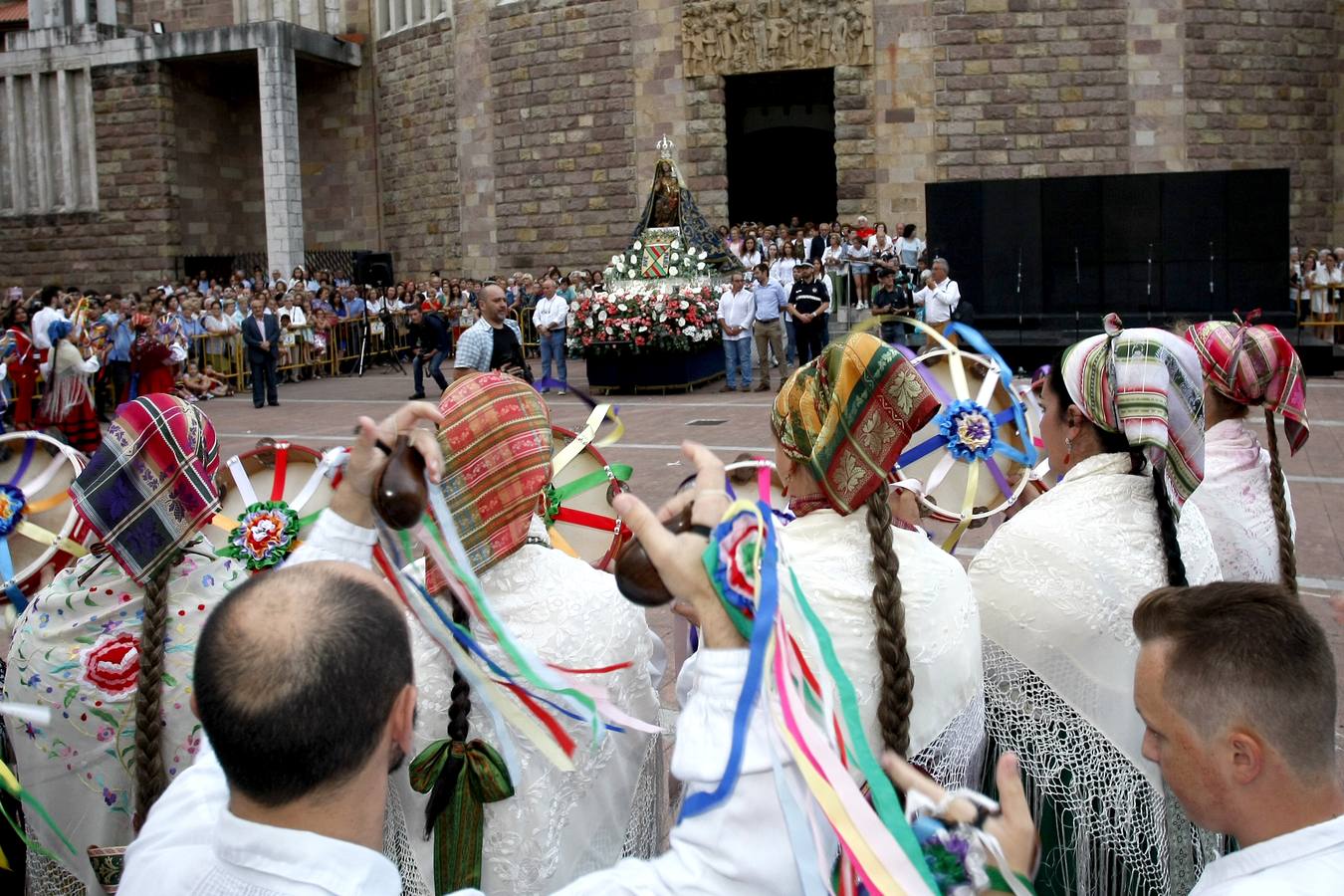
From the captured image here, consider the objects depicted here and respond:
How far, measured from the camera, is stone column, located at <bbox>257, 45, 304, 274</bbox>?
29.0 meters

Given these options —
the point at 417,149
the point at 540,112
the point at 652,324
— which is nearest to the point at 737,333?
the point at 652,324

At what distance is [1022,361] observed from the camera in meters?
17.6

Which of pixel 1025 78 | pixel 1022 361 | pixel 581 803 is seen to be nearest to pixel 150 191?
pixel 1025 78

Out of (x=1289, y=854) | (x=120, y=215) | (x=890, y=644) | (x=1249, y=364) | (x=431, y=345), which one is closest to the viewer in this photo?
(x=1289, y=854)

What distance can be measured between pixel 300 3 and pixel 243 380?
14.3 m

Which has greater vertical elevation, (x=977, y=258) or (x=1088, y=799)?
(x=977, y=258)

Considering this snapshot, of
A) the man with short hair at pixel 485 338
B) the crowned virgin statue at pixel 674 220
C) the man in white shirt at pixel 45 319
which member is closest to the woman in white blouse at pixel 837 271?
the crowned virgin statue at pixel 674 220

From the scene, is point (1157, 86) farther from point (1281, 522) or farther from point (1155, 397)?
point (1155, 397)

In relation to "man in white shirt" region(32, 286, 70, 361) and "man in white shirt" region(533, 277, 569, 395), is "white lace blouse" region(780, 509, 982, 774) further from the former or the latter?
"man in white shirt" region(533, 277, 569, 395)

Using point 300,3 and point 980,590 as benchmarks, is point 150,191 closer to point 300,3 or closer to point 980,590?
point 300,3

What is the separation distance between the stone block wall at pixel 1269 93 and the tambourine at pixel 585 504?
2299cm

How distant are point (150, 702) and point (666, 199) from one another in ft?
58.5

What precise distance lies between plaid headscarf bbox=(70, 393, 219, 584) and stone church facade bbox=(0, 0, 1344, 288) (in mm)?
23066

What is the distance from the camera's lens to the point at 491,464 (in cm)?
257
